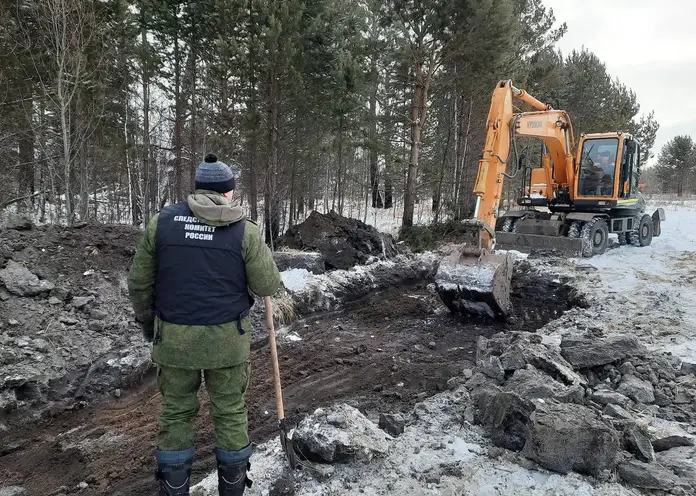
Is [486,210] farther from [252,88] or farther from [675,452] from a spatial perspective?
[252,88]

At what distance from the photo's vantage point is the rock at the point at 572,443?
267 centimetres

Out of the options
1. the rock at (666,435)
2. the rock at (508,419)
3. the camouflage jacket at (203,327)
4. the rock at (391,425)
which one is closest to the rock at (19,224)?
the camouflage jacket at (203,327)

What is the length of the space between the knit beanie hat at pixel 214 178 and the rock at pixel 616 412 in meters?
2.99

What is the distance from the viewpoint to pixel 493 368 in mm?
3996

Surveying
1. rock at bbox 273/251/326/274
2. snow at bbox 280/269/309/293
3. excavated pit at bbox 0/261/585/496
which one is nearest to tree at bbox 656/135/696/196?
excavated pit at bbox 0/261/585/496

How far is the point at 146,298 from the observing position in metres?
2.58

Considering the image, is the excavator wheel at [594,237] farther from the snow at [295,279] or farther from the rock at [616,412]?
the rock at [616,412]

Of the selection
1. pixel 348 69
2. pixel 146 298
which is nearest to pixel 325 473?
pixel 146 298

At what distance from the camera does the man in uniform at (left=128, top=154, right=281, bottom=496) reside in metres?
2.45

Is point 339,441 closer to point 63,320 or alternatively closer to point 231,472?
point 231,472

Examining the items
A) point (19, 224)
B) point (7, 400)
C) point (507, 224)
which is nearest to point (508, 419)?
point (7, 400)

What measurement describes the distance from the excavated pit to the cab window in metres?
4.30

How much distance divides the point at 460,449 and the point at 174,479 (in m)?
1.79

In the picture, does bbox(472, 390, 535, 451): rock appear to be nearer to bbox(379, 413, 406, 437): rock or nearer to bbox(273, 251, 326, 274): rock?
bbox(379, 413, 406, 437): rock
